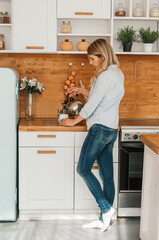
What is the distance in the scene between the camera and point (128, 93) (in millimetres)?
3928

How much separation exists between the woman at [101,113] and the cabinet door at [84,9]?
69cm

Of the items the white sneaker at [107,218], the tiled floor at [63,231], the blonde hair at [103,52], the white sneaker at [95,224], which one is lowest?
the tiled floor at [63,231]

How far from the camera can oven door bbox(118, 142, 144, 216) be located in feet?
10.7

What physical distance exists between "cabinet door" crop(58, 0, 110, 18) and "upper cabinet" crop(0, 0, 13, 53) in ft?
1.92

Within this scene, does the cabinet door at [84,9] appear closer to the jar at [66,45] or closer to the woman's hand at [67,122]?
the jar at [66,45]

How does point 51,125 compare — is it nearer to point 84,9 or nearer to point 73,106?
point 73,106

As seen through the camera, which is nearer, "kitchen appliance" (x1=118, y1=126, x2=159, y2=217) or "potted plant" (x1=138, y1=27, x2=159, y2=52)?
"kitchen appliance" (x1=118, y1=126, x2=159, y2=217)

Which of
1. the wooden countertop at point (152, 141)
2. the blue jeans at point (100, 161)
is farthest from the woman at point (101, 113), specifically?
the wooden countertop at point (152, 141)

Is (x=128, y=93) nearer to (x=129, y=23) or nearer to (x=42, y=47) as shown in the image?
(x=129, y=23)

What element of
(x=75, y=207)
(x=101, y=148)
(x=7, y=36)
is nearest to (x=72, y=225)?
(x=75, y=207)

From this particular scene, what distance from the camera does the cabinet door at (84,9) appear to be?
11.4 feet

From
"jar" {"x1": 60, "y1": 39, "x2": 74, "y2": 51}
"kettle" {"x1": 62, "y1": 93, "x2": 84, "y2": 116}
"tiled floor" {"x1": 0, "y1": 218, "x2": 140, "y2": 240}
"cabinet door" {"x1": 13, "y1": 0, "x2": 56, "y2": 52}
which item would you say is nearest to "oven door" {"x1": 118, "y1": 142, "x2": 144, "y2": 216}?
"tiled floor" {"x1": 0, "y1": 218, "x2": 140, "y2": 240}

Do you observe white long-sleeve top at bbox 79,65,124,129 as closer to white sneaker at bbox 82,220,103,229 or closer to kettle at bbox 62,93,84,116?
kettle at bbox 62,93,84,116

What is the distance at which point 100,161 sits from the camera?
10.2 feet
